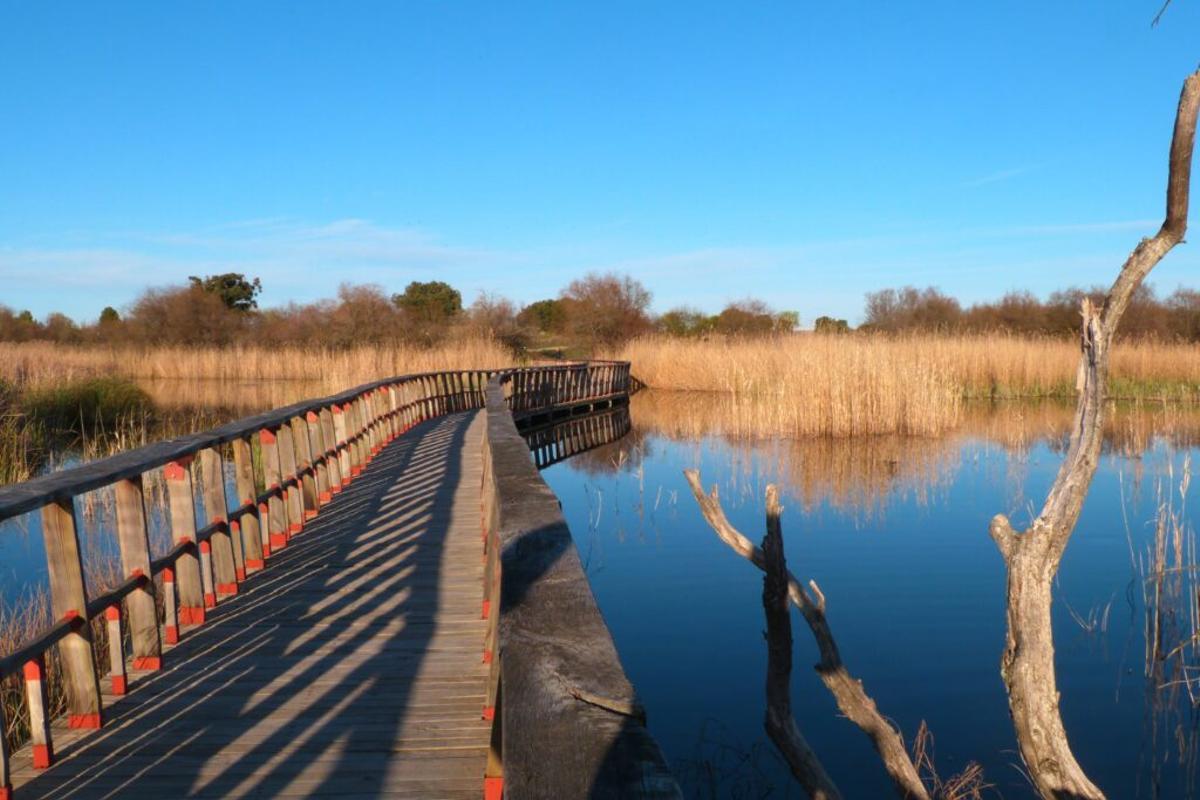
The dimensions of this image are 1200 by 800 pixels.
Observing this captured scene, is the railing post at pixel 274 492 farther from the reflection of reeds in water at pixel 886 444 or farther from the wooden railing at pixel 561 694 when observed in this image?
the reflection of reeds in water at pixel 886 444

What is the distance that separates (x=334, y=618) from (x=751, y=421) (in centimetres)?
1601

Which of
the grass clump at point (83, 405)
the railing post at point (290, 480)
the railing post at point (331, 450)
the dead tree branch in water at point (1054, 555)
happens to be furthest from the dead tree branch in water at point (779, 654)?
the grass clump at point (83, 405)

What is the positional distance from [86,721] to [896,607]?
693 centimetres

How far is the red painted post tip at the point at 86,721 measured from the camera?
344 cm

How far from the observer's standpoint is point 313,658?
430 cm

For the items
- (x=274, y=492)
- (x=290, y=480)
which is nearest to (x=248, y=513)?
(x=274, y=492)

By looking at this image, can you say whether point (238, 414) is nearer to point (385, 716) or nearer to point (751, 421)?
point (751, 421)

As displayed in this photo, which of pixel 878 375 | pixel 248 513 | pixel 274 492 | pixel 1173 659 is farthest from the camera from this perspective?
pixel 878 375

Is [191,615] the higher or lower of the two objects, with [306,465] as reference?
lower

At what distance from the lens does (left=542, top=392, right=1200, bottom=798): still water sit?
19.9ft

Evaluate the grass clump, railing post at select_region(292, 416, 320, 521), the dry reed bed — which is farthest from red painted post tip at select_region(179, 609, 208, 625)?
the dry reed bed

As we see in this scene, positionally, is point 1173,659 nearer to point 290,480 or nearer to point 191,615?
point 290,480

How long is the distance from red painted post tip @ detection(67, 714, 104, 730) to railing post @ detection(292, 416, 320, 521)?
3.82 meters

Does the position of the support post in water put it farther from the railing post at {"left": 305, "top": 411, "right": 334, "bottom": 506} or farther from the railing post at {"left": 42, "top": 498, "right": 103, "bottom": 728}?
the railing post at {"left": 305, "top": 411, "right": 334, "bottom": 506}
